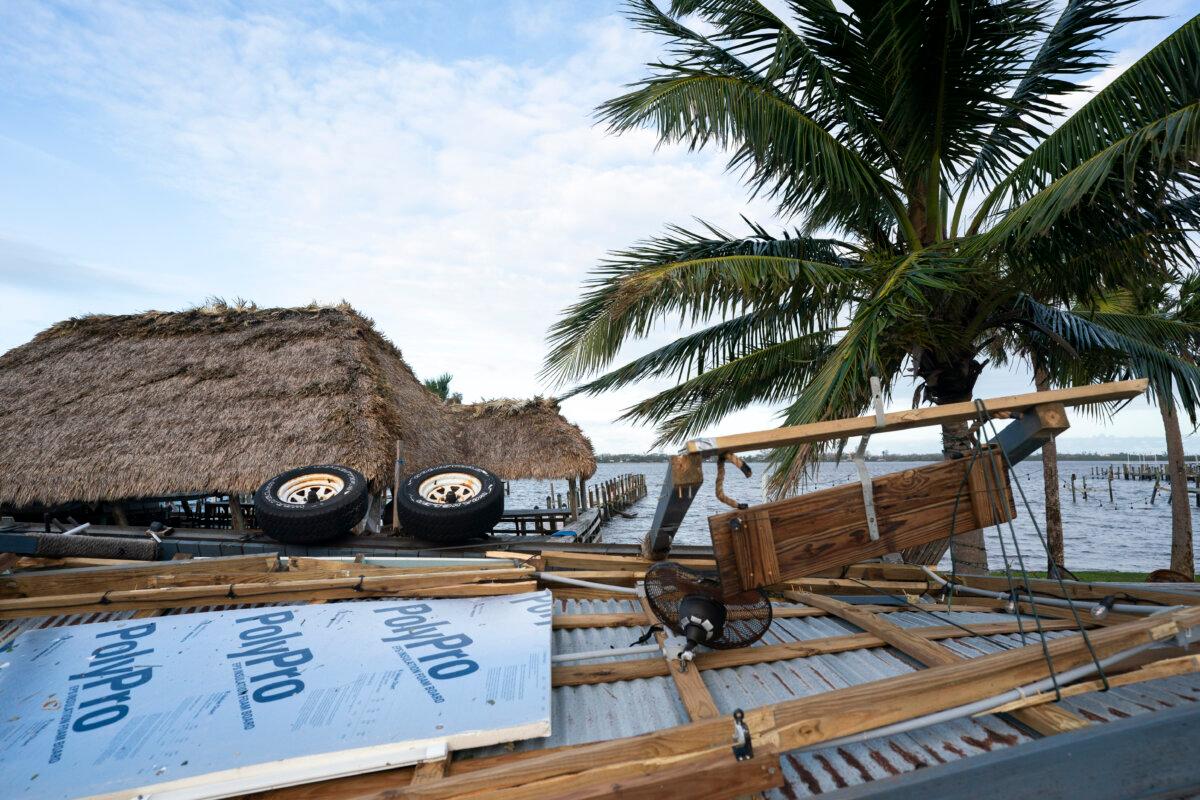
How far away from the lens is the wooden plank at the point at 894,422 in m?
2.78

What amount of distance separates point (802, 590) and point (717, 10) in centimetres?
760

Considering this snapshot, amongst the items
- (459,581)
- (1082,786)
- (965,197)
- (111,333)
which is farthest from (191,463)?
(965,197)

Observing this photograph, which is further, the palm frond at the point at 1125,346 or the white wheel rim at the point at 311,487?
the white wheel rim at the point at 311,487

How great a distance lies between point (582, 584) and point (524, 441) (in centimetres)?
947

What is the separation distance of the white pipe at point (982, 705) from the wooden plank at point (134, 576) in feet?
13.8

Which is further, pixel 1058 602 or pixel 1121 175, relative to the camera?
pixel 1121 175

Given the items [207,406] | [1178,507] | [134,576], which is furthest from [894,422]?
[1178,507]

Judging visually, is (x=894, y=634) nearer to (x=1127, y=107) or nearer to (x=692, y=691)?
(x=692, y=691)

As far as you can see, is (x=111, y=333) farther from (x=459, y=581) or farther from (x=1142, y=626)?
(x=1142, y=626)

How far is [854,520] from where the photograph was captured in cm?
306

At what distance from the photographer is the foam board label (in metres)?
2.17

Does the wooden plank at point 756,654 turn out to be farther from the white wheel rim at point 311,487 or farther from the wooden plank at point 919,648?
the white wheel rim at point 311,487

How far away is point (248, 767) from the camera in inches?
83.0

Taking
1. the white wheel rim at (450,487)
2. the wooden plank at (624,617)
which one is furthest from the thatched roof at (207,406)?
the wooden plank at (624,617)
